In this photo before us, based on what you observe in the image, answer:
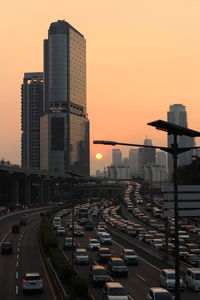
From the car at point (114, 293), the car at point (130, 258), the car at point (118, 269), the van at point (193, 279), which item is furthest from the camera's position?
the car at point (130, 258)

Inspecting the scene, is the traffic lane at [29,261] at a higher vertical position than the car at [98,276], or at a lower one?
lower

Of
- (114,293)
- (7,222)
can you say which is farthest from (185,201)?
(7,222)

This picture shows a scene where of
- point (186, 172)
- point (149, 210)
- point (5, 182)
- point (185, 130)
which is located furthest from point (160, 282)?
point (5, 182)

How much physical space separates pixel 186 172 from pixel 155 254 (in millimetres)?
122436

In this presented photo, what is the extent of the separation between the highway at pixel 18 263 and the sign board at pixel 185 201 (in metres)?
14.3

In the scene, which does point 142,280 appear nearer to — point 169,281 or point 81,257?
point 169,281

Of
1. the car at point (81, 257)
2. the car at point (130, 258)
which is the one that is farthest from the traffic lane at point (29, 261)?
the car at point (130, 258)

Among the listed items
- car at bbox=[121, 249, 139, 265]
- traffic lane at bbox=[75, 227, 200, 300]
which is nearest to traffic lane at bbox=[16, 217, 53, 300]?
traffic lane at bbox=[75, 227, 200, 300]

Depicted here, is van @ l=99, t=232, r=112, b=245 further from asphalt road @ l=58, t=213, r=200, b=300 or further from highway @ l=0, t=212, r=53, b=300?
highway @ l=0, t=212, r=53, b=300

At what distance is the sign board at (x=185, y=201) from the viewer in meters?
46.5

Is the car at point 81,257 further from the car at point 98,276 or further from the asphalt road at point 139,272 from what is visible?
the car at point 98,276

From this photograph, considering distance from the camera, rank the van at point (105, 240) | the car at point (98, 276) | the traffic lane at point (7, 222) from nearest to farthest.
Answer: the car at point (98, 276)
the van at point (105, 240)
the traffic lane at point (7, 222)

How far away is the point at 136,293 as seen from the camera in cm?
3550

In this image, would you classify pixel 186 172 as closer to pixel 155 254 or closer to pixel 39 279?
pixel 155 254
